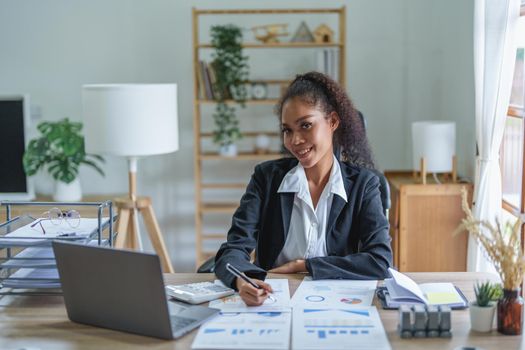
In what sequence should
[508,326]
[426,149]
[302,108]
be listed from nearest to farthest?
[508,326]
[302,108]
[426,149]

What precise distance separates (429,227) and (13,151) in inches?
99.5

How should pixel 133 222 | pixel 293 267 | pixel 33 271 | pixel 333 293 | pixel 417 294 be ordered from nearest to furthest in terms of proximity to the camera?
pixel 417 294, pixel 333 293, pixel 33 271, pixel 293 267, pixel 133 222

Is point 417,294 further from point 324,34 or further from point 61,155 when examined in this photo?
point 61,155

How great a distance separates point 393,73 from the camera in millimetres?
4703

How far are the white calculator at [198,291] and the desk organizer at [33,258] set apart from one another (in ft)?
0.86

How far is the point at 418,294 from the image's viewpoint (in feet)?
6.35

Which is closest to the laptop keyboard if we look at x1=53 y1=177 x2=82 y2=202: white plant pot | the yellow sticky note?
the yellow sticky note

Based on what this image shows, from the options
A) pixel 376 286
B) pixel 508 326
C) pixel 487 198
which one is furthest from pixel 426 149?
pixel 508 326

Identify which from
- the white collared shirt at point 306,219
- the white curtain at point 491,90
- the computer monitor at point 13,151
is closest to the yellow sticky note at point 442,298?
the white collared shirt at point 306,219

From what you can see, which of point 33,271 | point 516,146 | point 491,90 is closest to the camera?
point 33,271

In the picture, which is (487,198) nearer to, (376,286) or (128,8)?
(376,286)

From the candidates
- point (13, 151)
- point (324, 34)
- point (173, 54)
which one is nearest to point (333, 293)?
point (324, 34)

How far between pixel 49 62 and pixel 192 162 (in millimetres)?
1102

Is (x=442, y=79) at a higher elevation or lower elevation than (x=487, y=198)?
higher
